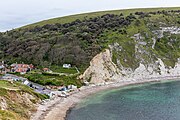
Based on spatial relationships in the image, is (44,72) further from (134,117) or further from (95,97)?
(134,117)

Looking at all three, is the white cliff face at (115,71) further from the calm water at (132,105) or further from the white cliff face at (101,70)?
the calm water at (132,105)

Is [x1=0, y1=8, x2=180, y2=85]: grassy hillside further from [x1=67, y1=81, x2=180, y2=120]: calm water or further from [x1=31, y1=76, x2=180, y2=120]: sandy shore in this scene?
[x1=67, y1=81, x2=180, y2=120]: calm water

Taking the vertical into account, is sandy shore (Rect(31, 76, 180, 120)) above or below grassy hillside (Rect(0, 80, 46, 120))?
below

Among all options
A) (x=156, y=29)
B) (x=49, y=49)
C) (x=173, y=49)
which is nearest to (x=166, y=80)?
(x=173, y=49)

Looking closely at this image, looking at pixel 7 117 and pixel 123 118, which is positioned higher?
pixel 7 117

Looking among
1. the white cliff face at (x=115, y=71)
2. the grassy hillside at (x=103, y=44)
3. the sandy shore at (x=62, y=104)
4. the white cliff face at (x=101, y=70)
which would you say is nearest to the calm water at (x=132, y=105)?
the sandy shore at (x=62, y=104)

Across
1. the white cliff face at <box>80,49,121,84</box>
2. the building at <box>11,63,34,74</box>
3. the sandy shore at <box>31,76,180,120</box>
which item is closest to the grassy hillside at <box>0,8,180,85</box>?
the white cliff face at <box>80,49,121,84</box>

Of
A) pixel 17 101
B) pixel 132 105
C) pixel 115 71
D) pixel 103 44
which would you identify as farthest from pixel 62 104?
pixel 103 44
